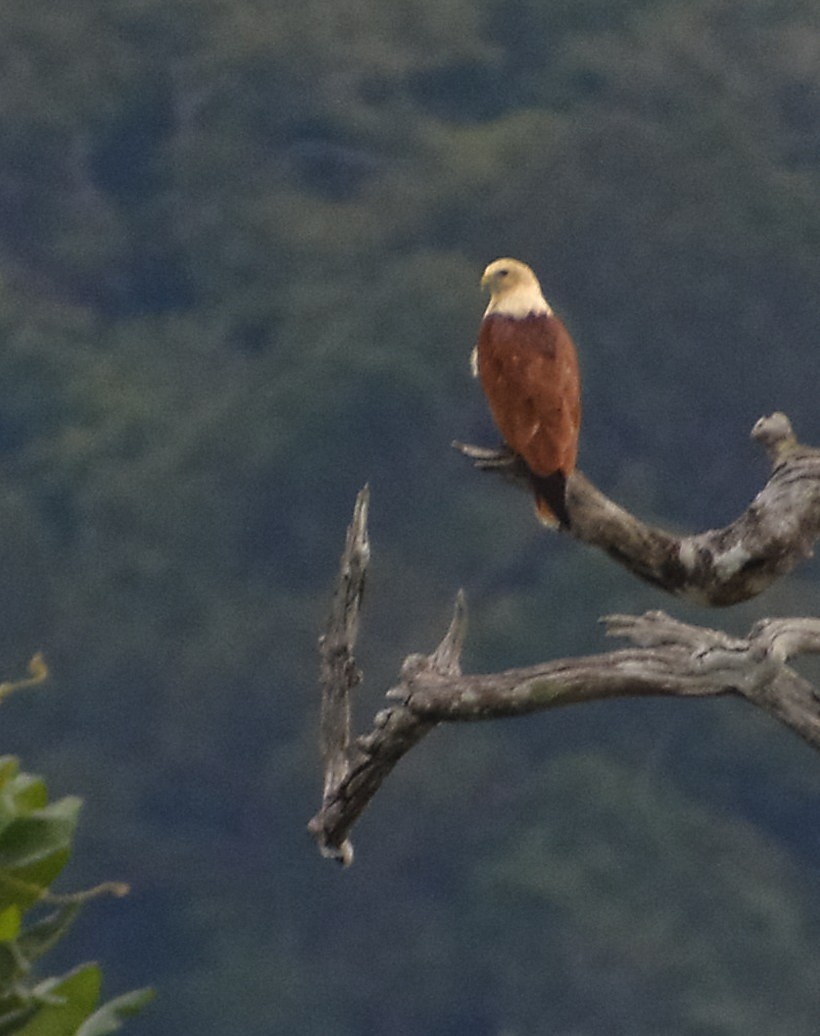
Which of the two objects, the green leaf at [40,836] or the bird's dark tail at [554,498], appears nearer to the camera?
the green leaf at [40,836]

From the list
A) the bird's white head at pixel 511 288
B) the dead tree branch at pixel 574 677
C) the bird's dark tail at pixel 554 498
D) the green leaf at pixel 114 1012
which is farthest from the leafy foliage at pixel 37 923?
the bird's white head at pixel 511 288

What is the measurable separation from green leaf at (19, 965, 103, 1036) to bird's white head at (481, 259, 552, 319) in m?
3.52

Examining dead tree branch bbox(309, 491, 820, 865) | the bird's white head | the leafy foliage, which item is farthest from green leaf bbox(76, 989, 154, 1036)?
the bird's white head

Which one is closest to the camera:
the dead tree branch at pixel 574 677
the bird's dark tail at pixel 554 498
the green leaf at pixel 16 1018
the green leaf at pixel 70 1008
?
the green leaf at pixel 16 1018

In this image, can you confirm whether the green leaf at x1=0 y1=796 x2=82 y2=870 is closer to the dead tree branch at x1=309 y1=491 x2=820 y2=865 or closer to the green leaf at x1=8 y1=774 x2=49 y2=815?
the green leaf at x1=8 y1=774 x2=49 y2=815

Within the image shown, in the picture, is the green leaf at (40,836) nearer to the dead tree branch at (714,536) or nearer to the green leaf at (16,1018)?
the green leaf at (16,1018)

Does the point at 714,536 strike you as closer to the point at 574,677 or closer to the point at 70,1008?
the point at 574,677

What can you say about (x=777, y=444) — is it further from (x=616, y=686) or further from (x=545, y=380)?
(x=616, y=686)

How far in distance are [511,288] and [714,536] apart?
43.0 inches

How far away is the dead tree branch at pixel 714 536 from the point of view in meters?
4.43

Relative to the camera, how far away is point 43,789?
1543 millimetres

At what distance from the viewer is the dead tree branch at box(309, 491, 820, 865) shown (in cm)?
408

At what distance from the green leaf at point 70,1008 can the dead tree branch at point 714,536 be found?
9.76 ft

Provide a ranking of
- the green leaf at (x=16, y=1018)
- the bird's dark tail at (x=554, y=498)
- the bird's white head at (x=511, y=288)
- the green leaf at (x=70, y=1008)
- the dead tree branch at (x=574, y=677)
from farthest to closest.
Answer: the bird's white head at (x=511, y=288) < the bird's dark tail at (x=554, y=498) < the dead tree branch at (x=574, y=677) < the green leaf at (x=70, y=1008) < the green leaf at (x=16, y=1018)
